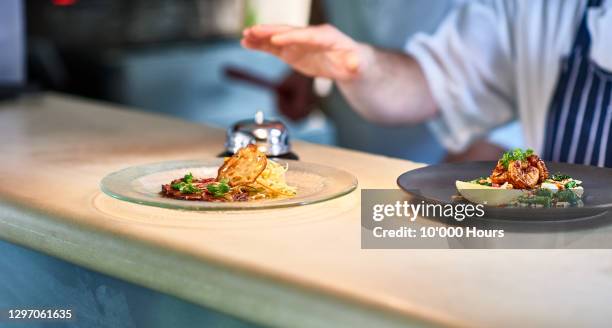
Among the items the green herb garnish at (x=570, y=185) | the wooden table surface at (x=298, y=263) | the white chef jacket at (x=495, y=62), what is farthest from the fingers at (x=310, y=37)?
the green herb garnish at (x=570, y=185)

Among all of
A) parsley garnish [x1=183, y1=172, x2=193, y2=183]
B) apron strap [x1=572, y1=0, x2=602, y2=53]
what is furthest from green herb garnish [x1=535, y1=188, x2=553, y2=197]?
apron strap [x1=572, y1=0, x2=602, y2=53]

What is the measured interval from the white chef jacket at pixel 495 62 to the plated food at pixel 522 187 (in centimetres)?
93

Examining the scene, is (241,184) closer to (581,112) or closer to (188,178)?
(188,178)

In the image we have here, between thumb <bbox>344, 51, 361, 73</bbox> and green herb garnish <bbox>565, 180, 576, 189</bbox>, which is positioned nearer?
green herb garnish <bbox>565, 180, 576, 189</bbox>

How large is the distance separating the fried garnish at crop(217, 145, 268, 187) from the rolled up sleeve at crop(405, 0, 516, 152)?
0.98 m

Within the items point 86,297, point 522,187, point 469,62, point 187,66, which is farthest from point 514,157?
point 187,66

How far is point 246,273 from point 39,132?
1.11 metres

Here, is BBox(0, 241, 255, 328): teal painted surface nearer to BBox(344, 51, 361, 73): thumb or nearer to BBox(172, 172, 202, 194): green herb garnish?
BBox(172, 172, 202, 194): green herb garnish

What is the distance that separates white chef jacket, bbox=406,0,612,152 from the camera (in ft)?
7.19

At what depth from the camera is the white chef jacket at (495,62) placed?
219cm

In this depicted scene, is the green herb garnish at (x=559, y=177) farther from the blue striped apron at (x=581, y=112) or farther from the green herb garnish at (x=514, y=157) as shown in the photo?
the blue striped apron at (x=581, y=112)

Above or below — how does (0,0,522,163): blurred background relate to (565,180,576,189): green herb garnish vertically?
below

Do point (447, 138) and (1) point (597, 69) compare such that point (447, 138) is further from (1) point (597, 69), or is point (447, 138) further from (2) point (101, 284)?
(2) point (101, 284)

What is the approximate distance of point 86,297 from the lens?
1334 mm
